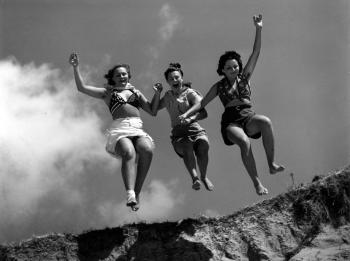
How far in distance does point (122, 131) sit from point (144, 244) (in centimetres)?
145

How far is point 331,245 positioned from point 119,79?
345 cm

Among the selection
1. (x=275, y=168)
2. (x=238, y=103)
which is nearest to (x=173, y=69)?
(x=238, y=103)

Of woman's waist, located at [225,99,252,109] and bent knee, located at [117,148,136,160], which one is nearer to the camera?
bent knee, located at [117,148,136,160]

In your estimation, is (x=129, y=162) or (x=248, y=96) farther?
(x=248, y=96)

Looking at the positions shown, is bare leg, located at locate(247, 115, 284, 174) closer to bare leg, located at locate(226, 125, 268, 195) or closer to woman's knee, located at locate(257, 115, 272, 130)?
woman's knee, located at locate(257, 115, 272, 130)

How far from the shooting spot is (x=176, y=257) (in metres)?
7.45

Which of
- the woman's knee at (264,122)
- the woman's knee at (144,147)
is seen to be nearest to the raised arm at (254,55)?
the woman's knee at (264,122)

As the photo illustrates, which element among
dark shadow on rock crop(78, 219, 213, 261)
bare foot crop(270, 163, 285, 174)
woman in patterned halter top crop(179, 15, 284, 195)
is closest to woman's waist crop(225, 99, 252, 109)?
woman in patterned halter top crop(179, 15, 284, 195)

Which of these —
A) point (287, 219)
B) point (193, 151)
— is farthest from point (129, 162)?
point (287, 219)

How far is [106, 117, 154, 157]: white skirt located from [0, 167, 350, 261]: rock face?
1.09m

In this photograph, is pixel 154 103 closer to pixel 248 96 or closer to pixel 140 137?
pixel 140 137

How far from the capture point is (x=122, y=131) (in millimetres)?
7543

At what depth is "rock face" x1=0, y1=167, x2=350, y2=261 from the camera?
7.48 m

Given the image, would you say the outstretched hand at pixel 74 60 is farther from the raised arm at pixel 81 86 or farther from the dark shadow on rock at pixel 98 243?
the dark shadow on rock at pixel 98 243
